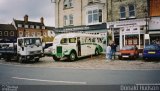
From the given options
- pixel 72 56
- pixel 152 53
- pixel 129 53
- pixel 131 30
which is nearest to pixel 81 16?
pixel 131 30

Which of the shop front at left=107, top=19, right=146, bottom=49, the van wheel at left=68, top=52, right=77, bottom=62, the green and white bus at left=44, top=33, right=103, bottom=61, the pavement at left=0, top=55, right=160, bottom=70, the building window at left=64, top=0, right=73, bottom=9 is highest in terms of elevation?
the building window at left=64, top=0, right=73, bottom=9

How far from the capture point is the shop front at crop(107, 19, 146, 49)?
95.2 feet

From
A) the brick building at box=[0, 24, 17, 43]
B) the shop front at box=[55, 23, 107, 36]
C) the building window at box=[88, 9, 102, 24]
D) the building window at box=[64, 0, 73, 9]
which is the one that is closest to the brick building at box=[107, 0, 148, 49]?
the shop front at box=[55, 23, 107, 36]

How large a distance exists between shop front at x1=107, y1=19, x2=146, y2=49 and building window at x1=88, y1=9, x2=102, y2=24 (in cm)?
255

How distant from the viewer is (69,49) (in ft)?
73.4

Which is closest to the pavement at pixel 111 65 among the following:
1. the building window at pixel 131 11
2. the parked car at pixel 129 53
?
the parked car at pixel 129 53

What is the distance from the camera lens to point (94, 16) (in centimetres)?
3441

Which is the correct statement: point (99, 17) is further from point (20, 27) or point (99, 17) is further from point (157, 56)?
point (20, 27)

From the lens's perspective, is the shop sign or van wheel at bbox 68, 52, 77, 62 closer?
van wheel at bbox 68, 52, 77, 62

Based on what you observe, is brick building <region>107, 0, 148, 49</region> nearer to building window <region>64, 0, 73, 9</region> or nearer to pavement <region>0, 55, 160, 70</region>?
building window <region>64, 0, 73, 9</region>

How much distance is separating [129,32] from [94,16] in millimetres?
6869

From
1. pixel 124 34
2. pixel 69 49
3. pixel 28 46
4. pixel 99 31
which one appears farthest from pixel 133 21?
pixel 28 46

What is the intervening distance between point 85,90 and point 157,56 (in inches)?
559

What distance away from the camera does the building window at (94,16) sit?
3378 centimetres
